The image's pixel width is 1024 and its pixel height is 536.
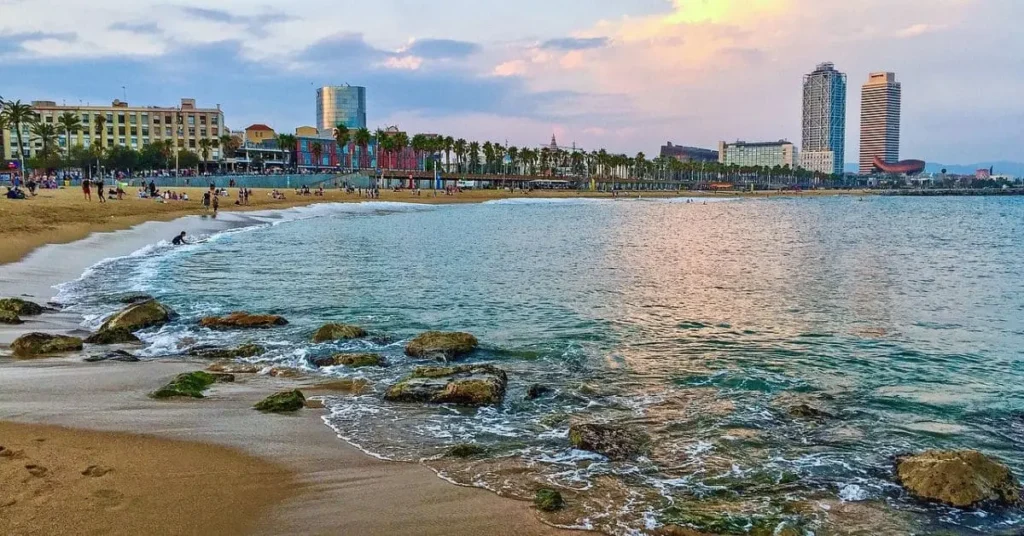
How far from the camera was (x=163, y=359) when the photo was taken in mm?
12664

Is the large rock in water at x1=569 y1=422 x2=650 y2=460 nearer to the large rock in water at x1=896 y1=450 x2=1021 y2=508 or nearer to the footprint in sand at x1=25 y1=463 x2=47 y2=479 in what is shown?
the large rock in water at x1=896 y1=450 x2=1021 y2=508

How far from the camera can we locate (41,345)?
12.4 metres

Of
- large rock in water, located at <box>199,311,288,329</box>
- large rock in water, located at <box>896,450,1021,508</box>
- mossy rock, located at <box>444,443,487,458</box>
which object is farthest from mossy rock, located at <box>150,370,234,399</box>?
large rock in water, located at <box>896,450,1021,508</box>

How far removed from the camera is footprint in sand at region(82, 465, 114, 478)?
267 inches

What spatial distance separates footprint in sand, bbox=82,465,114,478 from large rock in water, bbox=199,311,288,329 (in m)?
9.36

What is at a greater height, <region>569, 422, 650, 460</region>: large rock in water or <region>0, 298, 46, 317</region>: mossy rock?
<region>0, 298, 46, 317</region>: mossy rock

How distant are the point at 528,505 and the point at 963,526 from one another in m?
4.15

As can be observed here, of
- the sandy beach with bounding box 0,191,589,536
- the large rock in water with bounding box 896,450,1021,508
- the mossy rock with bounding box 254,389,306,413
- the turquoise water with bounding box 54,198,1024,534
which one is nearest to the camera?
the sandy beach with bounding box 0,191,589,536

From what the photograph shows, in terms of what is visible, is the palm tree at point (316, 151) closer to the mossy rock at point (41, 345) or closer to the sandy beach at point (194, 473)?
the mossy rock at point (41, 345)

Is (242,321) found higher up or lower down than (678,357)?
higher up

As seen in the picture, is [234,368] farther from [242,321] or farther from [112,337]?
[242,321]

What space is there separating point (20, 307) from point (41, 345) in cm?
413

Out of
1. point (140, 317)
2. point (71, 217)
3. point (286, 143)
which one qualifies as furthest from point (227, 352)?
point (286, 143)

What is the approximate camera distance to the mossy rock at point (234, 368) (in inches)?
473
